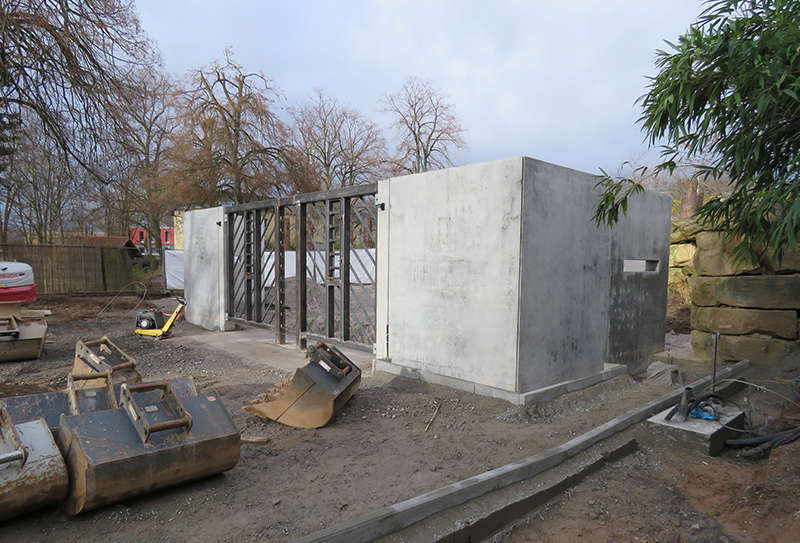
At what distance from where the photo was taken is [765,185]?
4.43 m

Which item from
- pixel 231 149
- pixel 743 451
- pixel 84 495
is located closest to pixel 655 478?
pixel 743 451

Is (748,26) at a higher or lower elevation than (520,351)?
higher

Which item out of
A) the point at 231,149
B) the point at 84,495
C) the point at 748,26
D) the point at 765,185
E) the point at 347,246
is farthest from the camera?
the point at 231,149

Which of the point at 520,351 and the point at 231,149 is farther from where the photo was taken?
the point at 231,149

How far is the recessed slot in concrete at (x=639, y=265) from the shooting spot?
7.18 meters

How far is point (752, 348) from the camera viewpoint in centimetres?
712

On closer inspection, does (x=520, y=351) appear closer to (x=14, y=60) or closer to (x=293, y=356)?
(x=293, y=356)

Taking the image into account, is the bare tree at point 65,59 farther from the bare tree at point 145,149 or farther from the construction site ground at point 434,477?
the construction site ground at point 434,477

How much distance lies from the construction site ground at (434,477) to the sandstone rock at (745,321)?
0.55 meters

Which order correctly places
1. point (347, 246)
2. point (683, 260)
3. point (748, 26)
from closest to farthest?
1. point (748, 26)
2. point (347, 246)
3. point (683, 260)

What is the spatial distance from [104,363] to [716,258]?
8.65 meters

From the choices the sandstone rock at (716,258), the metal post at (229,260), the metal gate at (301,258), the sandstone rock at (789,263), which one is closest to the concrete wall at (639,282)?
the sandstone rock at (716,258)

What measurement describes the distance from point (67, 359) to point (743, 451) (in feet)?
31.9

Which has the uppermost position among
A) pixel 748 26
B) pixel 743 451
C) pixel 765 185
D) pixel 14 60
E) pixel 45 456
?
pixel 14 60
